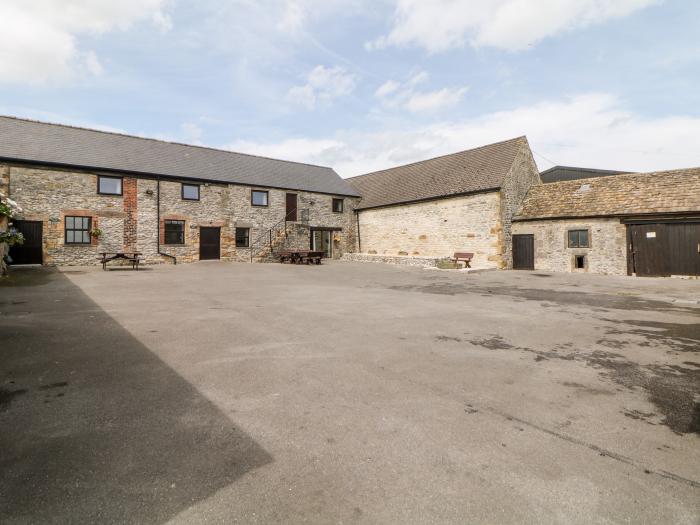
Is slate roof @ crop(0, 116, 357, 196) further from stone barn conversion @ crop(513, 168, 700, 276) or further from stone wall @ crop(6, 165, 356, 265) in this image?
stone barn conversion @ crop(513, 168, 700, 276)

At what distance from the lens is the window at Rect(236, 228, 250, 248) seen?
24.0m

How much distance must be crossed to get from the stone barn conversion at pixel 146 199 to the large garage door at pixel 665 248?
1956cm

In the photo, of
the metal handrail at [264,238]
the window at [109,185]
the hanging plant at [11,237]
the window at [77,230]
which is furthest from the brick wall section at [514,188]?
the window at [77,230]

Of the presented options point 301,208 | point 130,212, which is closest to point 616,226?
point 301,208

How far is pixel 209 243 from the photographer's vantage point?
2280cm

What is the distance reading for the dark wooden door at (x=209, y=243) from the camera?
2248 centimetres

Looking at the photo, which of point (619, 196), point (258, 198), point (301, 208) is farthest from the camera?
point (301, 208)

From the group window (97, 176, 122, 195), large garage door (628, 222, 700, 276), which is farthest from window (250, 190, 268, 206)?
large garage door (628, 222, 700, 276)

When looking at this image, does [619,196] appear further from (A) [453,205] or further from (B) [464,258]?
(A) [453,205]

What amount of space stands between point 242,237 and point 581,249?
2038 cm

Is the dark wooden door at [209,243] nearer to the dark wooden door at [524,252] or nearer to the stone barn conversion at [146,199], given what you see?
the stone barn conversion at [146,199]

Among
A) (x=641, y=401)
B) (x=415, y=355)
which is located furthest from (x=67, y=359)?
(x=641, y=401)

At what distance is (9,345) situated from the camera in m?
4.88

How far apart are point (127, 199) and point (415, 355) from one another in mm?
20820
